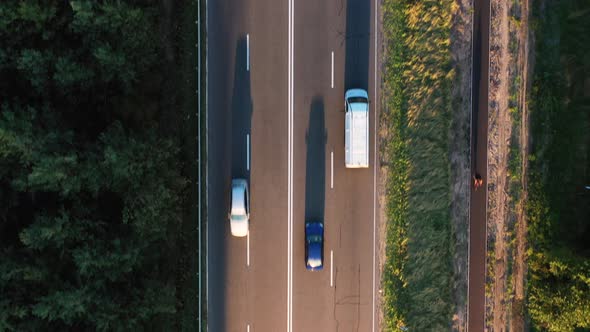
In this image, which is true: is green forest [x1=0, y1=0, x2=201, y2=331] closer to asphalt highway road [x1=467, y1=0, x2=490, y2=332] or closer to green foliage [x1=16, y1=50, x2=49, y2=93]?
green foliage [x1=16, y1=50, x2=49, y2=93]

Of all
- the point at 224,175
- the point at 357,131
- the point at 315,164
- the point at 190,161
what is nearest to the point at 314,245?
the point at 315,164

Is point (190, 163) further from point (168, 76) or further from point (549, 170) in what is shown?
point (549, 170)

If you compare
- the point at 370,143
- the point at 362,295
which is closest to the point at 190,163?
the point at 370,143

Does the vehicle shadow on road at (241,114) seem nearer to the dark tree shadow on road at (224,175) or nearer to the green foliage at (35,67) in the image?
the dark tree shadow on road at (224,175)

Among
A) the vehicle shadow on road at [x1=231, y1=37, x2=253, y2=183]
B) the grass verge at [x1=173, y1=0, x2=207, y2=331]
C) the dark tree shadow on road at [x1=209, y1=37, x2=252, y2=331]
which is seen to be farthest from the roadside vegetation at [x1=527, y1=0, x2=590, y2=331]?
the grass verge at [x1=173, y1=0, x2=207, y2=331]

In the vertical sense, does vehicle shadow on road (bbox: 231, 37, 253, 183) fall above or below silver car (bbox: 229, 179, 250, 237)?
above
